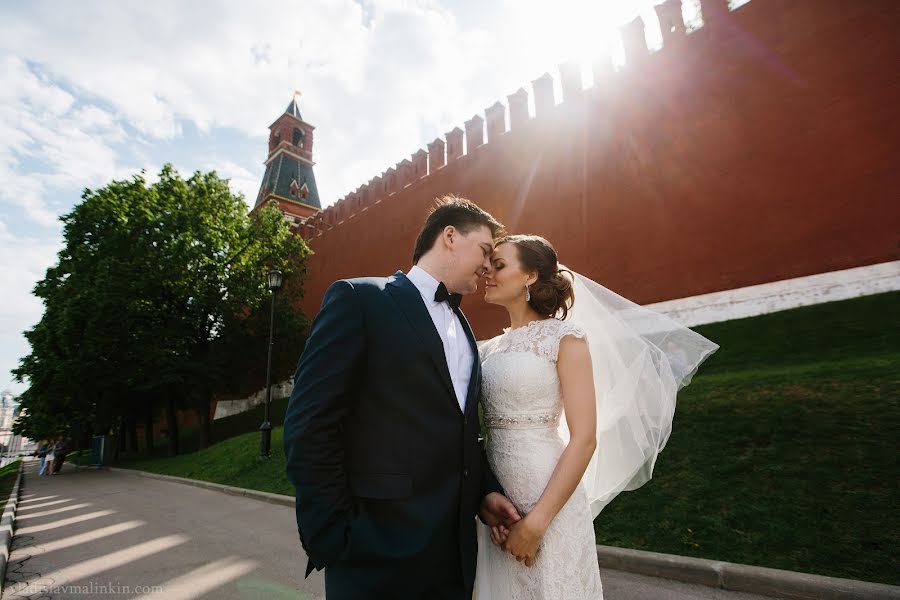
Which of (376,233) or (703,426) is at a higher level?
(376,233)

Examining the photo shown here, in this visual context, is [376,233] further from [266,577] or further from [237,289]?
[266,577]

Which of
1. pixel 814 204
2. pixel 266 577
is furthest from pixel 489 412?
pixel 814 204

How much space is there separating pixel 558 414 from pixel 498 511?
52 centimetres

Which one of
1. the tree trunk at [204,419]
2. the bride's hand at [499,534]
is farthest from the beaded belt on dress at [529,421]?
the tree trunk at [204,419]

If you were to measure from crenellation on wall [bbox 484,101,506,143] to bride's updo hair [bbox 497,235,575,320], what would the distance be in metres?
13.0

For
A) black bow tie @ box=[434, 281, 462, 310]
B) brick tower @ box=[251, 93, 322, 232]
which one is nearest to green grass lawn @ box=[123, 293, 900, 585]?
black bow tie @ box=[434, 281, 462, 310]

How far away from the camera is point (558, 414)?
197cm

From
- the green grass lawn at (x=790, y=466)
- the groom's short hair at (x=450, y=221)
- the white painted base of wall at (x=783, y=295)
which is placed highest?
the white painted base of wall at (x=783, y=295)

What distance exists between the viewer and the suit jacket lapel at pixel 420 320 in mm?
1534

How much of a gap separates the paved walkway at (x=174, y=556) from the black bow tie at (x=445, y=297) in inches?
105

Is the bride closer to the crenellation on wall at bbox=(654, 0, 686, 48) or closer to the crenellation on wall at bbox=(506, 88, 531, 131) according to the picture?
the crenellation on wall at bbox=(654, 0, 686, 48)

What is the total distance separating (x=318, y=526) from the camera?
4.19ft

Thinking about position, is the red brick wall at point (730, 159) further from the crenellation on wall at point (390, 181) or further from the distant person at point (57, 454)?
the distant person at point (57, 454)

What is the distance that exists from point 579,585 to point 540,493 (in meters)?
0.38
